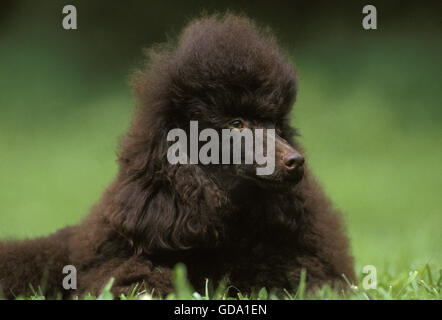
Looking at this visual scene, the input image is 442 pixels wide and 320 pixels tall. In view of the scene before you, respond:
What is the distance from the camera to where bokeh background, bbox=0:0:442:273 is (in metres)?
11.4

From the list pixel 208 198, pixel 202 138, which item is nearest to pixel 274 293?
pixel 208 198

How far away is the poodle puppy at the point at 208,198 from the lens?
3783 mm

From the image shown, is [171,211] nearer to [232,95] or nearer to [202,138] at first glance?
[202,138]

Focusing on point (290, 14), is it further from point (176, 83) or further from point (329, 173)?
point (176, 83)

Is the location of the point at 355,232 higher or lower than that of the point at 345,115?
lower

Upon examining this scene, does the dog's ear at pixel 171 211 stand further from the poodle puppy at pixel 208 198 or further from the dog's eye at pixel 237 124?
the dog's eye at pixel 237 124

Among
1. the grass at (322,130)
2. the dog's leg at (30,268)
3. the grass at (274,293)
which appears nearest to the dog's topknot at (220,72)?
the grass at (274,293)

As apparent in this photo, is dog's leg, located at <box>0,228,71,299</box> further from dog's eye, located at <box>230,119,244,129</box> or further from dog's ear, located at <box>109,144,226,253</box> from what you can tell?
dog's eye, located at <box>230,119,244,129</box>

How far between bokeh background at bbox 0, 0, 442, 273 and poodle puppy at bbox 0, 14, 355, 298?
6447 millimetres

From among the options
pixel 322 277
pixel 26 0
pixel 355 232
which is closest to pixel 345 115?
pixel 355 232

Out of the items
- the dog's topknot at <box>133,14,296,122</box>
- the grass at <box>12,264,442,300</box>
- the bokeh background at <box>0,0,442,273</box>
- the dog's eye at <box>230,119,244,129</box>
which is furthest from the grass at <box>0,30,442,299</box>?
the dog's eye at <box>230,119,244,129</box>

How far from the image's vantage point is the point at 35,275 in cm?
414
